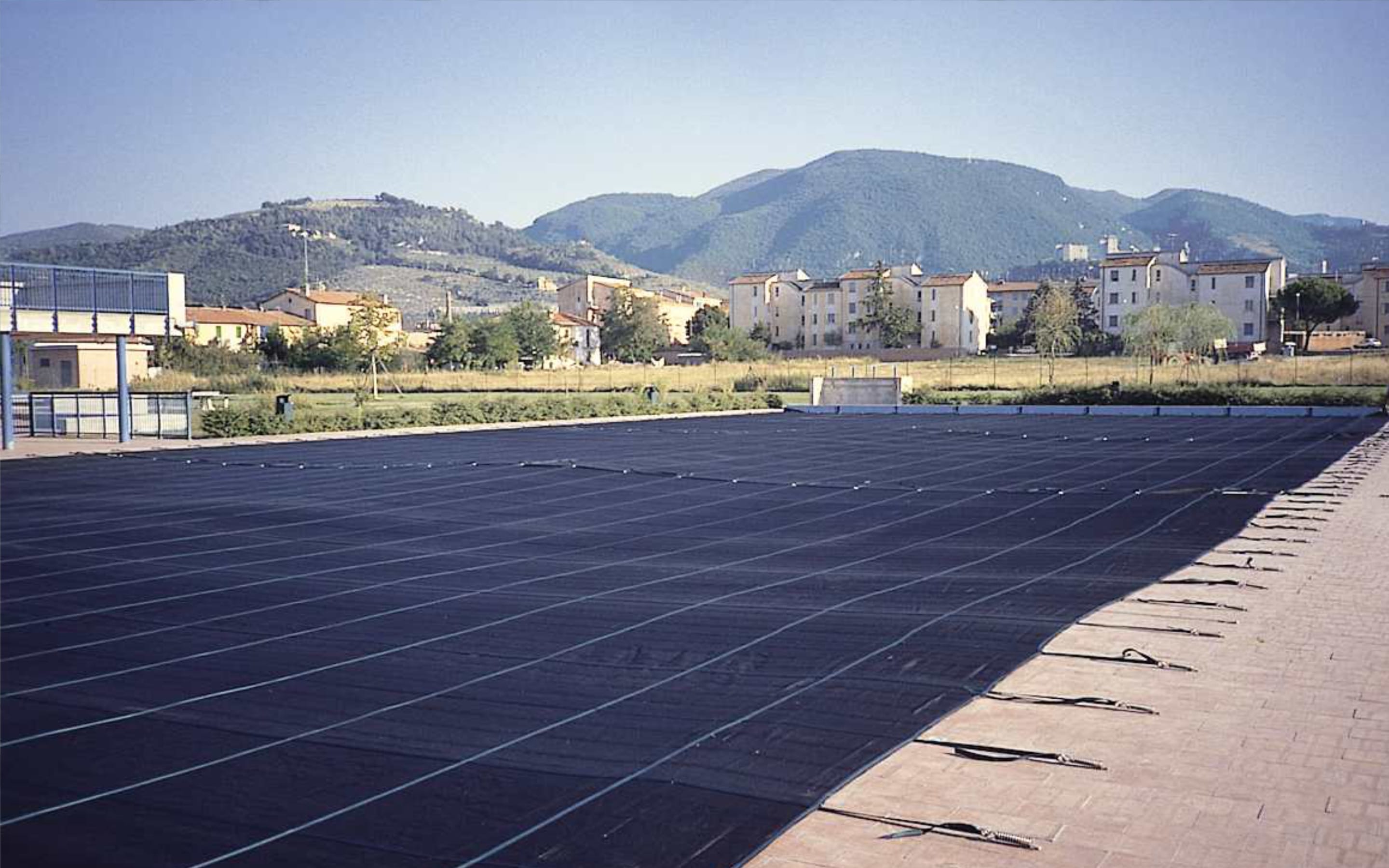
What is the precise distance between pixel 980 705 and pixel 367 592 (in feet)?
16.1

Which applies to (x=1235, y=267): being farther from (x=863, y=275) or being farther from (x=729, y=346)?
(x=729, y=346)

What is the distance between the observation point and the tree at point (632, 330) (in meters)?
80.4

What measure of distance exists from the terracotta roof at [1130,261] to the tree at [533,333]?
40.4 metres

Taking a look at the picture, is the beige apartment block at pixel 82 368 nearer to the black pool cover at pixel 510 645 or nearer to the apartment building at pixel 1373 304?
the black pool cover at pixel 510 645

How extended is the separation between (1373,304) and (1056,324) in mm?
25603

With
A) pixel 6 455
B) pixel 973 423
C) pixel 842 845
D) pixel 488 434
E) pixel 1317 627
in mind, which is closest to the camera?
pixel 842 845

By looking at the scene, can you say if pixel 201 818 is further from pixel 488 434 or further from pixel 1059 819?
pixel 488 434

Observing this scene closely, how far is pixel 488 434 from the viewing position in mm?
27781

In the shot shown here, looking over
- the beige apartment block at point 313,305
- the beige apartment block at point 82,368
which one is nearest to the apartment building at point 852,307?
the beige apartment block at point 313,305

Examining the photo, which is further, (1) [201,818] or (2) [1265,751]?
(2) [1265,751]

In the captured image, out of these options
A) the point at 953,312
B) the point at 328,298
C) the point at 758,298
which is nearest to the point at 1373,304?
the point at 953,312

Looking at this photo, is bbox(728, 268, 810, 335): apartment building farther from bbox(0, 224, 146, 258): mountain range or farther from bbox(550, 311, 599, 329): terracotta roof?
bbox(0, 224, 146, 258): mountain range

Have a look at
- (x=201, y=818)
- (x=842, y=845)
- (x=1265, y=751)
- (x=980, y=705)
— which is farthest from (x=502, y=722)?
(x=1265, y=751)

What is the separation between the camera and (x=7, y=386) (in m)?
23.3
